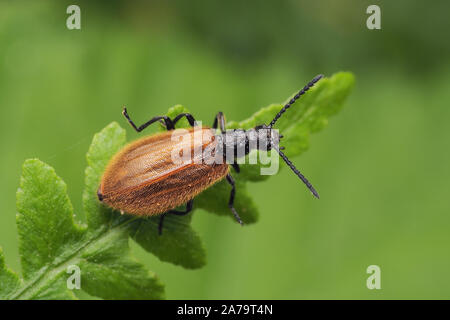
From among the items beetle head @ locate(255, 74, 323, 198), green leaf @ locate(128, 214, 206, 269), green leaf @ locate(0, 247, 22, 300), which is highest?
beetle head @ locate(255, 74, 323, 198)

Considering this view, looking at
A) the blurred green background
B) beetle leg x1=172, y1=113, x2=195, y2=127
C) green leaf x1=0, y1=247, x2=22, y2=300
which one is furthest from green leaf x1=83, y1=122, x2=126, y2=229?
the blurred green background

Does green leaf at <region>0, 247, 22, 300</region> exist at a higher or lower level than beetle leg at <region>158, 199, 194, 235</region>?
lower

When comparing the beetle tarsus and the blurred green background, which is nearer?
the beetle tarsus

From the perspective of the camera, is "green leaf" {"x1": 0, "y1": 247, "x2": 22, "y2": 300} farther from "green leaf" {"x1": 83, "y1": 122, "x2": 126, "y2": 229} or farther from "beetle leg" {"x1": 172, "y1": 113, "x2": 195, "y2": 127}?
"beetle leg" {"x1": 172, "y1": 113, "x2": 195, "y2": 127}

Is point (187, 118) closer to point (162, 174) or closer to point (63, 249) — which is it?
point (162, 174)

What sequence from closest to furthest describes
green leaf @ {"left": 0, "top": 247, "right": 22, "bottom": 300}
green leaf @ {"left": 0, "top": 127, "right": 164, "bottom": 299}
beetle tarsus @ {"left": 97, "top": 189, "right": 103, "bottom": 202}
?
green leaf @ {"left": 0, "top": 247, "right": 22, "bottom": 300}, green leaf @ {"left": 0, "top": 127, "right": 164, "bottom": 299}, beetle tarsus @ {"left": 97, "top": 189, "right": 103, "bottom": 202}

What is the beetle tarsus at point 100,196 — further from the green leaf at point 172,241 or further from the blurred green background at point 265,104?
the blurred green background at point 265,104

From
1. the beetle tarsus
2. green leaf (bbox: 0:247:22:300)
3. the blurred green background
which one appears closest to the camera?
green leaf (bbox: 0:247:22:300)

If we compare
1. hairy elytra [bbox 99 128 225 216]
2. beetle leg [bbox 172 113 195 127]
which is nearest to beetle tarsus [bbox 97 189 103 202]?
hairy elytra [bbox 99 128 225 216]
